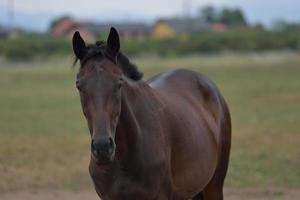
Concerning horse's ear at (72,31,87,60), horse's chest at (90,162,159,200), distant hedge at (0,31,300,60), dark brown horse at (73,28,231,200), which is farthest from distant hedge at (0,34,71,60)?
horse's ear at (72,31,87,60)

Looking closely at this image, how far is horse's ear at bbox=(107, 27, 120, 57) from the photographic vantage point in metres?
4.45

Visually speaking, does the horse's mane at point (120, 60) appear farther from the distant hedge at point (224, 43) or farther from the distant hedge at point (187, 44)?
the distant hedge at point (224, 43)

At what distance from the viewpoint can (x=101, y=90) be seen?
4238 millimetres

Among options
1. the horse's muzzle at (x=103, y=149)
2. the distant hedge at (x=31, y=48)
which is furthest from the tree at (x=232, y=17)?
the horse's muzzle at (x=103, y=149)

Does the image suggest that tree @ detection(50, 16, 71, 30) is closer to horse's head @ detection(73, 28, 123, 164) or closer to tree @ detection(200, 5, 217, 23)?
tree @ detection(200, 5, 217, 23)

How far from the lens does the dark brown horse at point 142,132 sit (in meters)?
4.26

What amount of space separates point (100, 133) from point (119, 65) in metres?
0.92

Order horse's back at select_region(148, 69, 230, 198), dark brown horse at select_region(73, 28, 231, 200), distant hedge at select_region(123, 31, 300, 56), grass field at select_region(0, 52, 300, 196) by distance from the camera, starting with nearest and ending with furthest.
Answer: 1. dark brown horse at select_region(73, 28, 231, 200)
2. horse's back at select_region(148, 69, 230, 198)
3. grass field at select_region(0, 52, 300, 196)
4. distant hedge at select_region(123, 31, 300, 56)

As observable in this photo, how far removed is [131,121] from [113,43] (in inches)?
25.7

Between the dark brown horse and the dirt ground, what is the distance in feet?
7.84

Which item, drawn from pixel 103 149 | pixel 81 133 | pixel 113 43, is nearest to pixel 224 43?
pixel 81 133

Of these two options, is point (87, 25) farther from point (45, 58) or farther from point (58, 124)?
point (58, 124)

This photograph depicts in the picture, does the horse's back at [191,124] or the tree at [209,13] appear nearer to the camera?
the horse's back at [191,124]

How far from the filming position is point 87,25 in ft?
301
